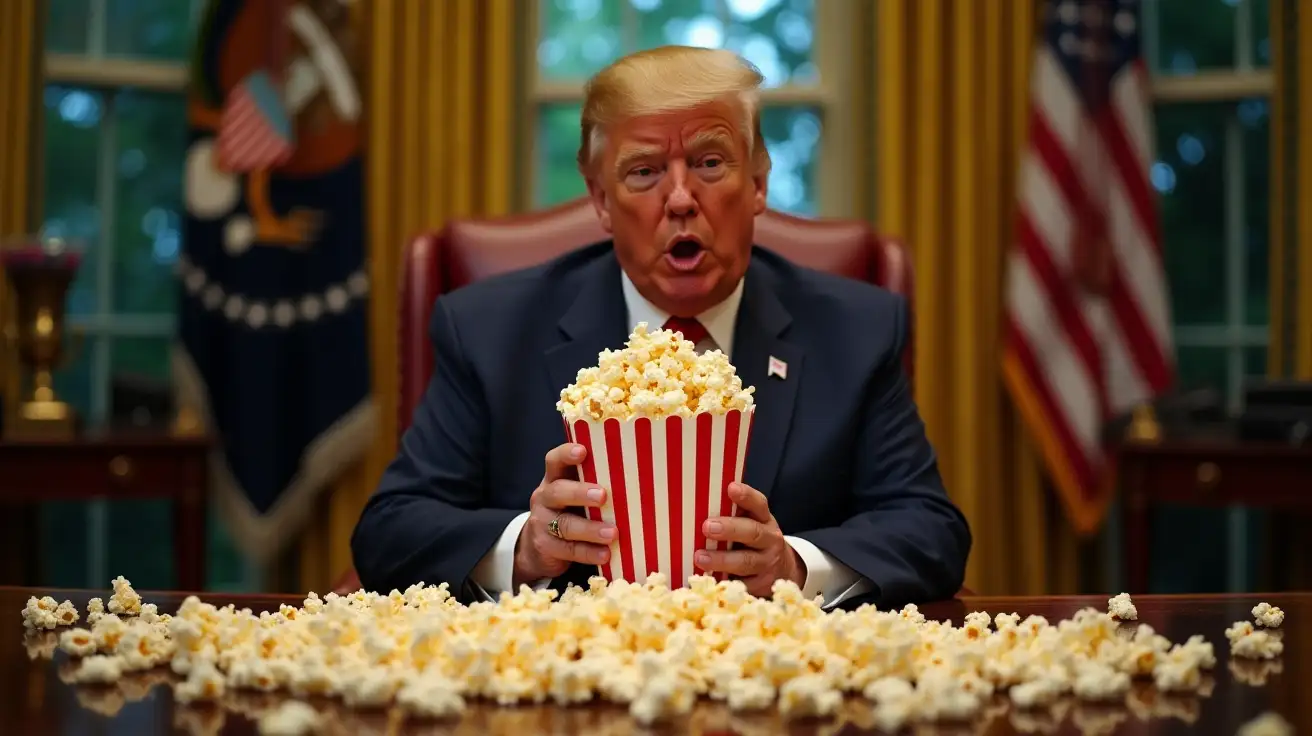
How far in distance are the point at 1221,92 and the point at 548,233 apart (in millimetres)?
2601

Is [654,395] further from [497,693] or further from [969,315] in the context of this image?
[969,315]

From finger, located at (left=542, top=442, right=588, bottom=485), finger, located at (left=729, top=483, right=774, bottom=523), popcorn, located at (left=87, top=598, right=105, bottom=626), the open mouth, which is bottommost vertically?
popcorn, located at (left=87, top=598, right=105, bottom=626)

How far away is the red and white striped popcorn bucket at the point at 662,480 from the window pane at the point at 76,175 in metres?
3.22

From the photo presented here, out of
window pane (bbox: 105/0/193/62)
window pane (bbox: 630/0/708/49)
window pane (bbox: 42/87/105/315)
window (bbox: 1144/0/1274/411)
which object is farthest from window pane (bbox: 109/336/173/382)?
window (bbox: 1144/0/1274/411)

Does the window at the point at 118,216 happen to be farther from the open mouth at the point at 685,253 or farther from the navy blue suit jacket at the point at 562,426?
the open mouth at the point at 685,253

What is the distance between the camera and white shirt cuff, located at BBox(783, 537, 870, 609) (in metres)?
1.64

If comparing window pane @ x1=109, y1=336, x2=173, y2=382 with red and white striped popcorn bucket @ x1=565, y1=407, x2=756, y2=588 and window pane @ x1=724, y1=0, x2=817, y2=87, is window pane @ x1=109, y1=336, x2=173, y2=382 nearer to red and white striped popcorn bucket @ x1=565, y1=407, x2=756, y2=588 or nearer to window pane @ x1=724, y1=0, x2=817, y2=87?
window pane @ x1=724, y1=0, x2=817, y2=87

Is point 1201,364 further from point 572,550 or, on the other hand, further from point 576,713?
point 576,713

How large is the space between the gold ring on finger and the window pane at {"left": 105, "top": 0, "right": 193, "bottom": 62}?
Result: 3.15 m

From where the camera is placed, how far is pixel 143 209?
424 cm

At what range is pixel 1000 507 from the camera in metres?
4.10

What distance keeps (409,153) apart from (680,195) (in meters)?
2.37

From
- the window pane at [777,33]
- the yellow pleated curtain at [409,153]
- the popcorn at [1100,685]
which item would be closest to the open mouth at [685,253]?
the popcorn at [1100,685]

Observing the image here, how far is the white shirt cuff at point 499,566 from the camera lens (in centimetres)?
171
